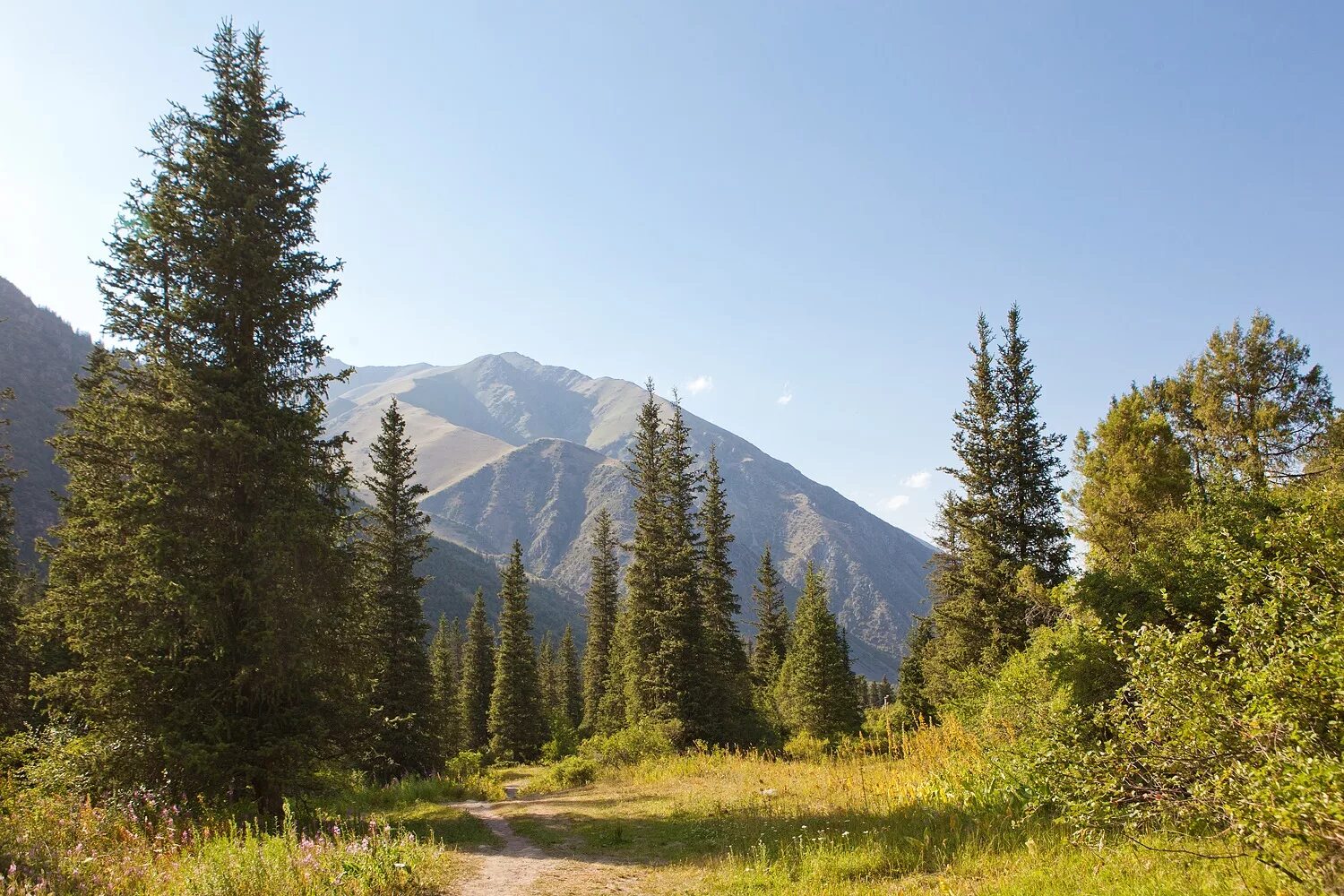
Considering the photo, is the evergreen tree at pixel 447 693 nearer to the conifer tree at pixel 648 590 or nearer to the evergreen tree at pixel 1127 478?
the conifer tree at pixel 648 590

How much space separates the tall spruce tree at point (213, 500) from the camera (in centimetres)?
1044

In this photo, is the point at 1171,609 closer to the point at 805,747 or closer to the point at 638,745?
the point at 638,745

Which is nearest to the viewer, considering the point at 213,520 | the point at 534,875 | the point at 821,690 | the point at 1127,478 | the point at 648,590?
the point at 534,875

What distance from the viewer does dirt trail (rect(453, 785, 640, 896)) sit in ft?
25.5

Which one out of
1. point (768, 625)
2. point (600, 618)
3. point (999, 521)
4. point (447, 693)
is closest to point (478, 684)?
point (600, 618)

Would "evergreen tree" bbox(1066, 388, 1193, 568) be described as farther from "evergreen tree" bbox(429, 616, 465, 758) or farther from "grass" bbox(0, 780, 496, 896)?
"evergreen tree" bbox(429, 616, 465, 758)

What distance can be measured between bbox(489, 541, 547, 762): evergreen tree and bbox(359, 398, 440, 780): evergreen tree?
15.8 m

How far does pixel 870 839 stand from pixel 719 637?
79.8 ft

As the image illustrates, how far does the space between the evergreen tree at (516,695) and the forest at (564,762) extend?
2026 cm

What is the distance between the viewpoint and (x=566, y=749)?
1598 inches

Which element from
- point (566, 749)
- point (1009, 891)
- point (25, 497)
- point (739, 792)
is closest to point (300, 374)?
point (739, 792)

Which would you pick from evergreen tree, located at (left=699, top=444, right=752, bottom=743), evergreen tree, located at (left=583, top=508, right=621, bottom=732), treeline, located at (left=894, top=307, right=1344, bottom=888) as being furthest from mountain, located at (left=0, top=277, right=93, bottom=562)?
treeline, located at (left=894, top=307, right=1344, bottom=888)

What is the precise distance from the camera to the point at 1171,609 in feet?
30.2

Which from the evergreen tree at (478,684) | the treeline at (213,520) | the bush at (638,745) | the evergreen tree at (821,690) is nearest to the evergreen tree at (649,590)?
the bush at (638,745)
